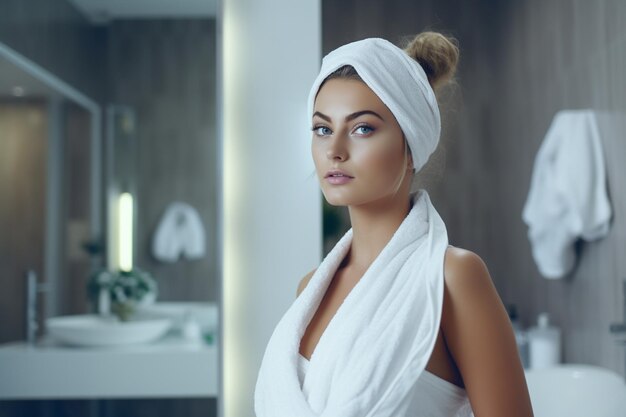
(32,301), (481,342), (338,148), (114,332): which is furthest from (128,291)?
(481,342)

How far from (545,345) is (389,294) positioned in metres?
1.43

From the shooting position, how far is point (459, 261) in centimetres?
84

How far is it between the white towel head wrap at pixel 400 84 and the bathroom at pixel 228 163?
870 millimetres

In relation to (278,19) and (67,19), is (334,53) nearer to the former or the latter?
(278,19)

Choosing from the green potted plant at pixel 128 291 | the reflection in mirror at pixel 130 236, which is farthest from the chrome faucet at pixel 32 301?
the green potted plant at pixel 128 291

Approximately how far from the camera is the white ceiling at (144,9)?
6.75 feet

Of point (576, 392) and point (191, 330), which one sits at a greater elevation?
point (191, 330)

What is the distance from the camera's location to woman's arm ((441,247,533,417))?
806 mm

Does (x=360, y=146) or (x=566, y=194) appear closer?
(x=360, y=146)

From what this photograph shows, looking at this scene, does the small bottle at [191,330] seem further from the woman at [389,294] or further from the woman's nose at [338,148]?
the woman's nose at [338,148]

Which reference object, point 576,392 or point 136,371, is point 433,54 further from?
point 136,371

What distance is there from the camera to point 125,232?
Answer: 82.0 inches

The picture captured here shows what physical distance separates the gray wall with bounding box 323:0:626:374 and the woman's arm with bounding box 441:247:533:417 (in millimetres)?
1139

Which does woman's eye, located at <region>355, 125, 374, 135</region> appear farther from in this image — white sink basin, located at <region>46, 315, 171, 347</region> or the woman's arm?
white sink basin, located at <region>46, 315, 171, 347</region>
